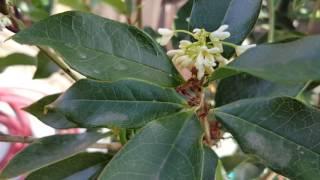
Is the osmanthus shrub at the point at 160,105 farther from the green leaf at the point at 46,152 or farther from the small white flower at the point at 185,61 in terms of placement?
the green leaf at the point at 46,152

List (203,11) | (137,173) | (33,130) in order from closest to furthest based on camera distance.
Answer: (137,173)
(203,11)
(33,130)

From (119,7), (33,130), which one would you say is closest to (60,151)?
(33,130)

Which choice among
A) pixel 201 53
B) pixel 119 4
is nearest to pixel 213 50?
pixel 201 53

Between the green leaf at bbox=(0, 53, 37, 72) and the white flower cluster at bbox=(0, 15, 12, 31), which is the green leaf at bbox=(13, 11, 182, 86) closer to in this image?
the white flower cluster at bbox=(0, 15, 12, 31)

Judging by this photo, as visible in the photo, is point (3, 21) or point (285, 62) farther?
point (3, 21)

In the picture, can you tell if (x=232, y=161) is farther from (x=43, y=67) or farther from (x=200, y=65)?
(x=200, y=65)

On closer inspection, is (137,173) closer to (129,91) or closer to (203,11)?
(129,91)
